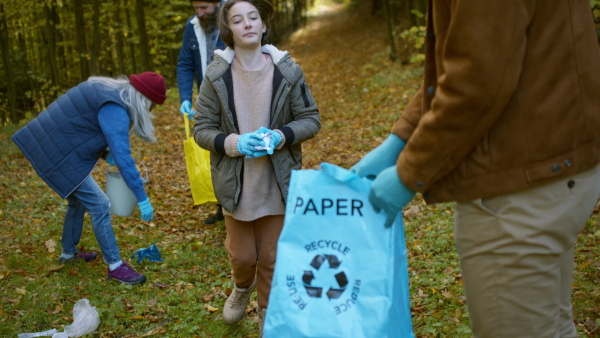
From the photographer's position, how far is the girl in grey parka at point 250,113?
3.27 m

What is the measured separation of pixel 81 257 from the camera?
5137 millimetres

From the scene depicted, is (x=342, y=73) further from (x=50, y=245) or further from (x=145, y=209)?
(x=145, y=209)

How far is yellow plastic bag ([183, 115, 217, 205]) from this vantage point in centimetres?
495

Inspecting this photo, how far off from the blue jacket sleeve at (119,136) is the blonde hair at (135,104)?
0.08 m

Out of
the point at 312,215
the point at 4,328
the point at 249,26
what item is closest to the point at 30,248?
the point at 4,328

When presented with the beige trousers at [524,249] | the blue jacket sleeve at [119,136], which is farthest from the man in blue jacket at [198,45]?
the beige trousers at [524,249]

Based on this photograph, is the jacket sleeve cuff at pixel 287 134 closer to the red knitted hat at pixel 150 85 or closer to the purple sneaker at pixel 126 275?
the red knitted hat at pixel 150 85

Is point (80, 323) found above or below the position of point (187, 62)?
below

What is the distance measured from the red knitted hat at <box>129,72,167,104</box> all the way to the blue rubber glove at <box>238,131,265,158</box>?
1.64 meters

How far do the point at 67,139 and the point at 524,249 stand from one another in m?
3.71

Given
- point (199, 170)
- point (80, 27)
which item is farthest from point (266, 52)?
point (80, 27)

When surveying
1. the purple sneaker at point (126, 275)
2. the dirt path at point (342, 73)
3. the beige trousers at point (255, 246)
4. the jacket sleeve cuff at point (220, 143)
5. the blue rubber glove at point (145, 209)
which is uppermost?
the jacket sleeve cuff at point (220, 143)

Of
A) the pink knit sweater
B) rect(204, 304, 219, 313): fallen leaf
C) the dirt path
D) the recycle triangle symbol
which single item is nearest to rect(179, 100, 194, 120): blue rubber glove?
rect(204, 304, 219, 313): fallen leaf

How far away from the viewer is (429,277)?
4.42 meters
